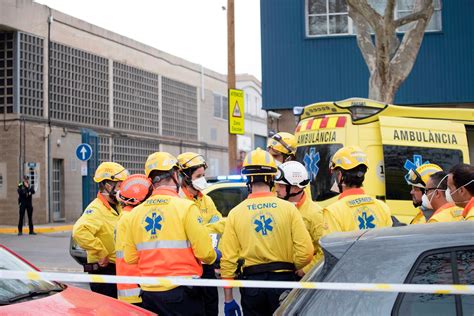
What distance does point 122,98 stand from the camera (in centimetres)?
2934

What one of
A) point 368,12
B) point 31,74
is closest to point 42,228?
point 31,74

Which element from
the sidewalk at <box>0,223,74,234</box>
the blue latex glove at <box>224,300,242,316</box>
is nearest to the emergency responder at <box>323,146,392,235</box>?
the blue latex glove at <box>224,300,242,316</box>

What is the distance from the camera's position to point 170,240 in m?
4.99

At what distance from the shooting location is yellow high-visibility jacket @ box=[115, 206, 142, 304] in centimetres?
528

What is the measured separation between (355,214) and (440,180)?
3.69 feet

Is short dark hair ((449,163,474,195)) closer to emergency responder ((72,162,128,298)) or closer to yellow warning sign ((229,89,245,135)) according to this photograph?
emergency responder ((72,162,128,298))

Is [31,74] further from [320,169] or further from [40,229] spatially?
[320,169]

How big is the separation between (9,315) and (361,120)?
621 cm

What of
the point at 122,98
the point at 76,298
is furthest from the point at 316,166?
the point at 122,98

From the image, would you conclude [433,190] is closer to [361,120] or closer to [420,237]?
[420,237]

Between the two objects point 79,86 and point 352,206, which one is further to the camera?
point 79,86

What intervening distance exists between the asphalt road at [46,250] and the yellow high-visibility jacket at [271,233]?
4.38 m

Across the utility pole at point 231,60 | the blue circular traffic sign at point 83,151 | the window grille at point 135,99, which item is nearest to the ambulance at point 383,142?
the utility pole at point 231,60

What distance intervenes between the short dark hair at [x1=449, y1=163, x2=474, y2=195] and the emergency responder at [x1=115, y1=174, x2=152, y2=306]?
2542 mm
